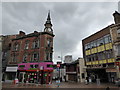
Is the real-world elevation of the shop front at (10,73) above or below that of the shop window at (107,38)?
below

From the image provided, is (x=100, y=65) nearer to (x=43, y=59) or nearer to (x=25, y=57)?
(x=43, y=59)

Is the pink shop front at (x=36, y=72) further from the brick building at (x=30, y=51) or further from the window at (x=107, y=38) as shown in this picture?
the window at (x=107, y=38)

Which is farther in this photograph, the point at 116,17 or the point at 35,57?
the point at 35,57

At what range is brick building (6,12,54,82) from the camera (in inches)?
974

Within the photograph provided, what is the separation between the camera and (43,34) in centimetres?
2562

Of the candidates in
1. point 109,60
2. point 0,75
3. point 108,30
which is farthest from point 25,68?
point 108,30

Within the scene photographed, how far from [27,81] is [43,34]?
473 inches

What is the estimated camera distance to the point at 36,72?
79.1ft

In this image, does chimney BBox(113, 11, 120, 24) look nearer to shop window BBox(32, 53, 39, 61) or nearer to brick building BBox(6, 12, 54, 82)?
brick building BBox(6, 12, 54, 82)

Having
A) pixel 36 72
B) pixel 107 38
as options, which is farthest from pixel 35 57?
pixel 107 38

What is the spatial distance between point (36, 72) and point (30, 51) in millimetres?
5857

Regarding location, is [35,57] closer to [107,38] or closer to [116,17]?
[107,38]

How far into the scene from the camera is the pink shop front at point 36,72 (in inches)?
910

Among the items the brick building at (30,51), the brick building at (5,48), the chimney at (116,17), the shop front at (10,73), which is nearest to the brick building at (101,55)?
the chimney at (116,17)
